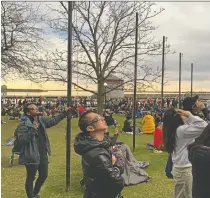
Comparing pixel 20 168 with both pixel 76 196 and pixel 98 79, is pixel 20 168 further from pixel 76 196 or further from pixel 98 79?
pixel 98 79

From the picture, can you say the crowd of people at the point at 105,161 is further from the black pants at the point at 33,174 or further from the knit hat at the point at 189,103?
the black pants at the point at 33,174

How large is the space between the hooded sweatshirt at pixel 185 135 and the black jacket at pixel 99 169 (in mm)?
1334

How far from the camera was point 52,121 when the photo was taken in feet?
19.1

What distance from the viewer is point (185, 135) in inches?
Result: 165

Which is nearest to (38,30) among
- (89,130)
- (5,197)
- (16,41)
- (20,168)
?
(16,41)

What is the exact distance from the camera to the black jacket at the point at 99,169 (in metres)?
2.89

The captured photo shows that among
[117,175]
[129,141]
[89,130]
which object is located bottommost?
[129,141]

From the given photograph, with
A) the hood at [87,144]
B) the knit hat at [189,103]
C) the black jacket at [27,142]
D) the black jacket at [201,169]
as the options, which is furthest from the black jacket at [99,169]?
the black jacket at [27,142]

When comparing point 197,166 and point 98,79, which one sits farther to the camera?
point 98,79

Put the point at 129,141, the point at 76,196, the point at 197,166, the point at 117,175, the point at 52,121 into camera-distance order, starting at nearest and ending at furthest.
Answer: the point at 197,166, the point at 117,175, the point at 52,121, the point at 76,196, the point at 129,141

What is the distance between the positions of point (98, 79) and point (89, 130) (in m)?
12.8

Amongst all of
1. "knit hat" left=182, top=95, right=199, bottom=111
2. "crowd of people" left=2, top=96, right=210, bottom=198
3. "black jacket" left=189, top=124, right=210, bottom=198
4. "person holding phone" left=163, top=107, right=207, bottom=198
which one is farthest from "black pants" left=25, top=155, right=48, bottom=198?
"black jacket" left=189, top=124, right=210, bottom=198

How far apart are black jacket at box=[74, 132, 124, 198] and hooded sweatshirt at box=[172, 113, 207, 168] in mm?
1334

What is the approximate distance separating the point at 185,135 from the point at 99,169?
1.63m
